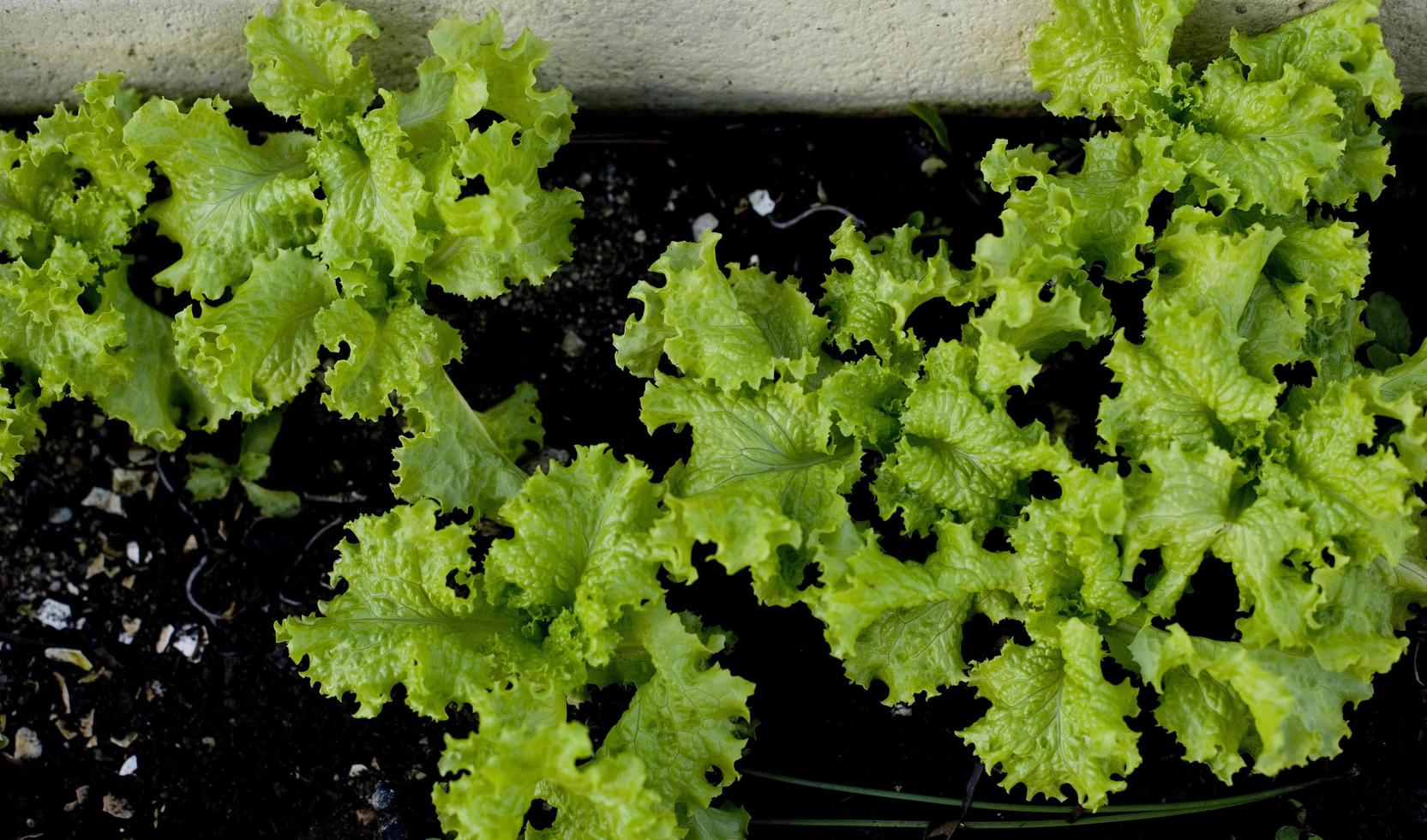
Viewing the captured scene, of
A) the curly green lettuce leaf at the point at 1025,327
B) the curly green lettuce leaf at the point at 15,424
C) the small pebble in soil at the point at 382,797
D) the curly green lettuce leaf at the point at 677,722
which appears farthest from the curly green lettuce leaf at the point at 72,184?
the curly green lettuce leaf at the point at 1025,327

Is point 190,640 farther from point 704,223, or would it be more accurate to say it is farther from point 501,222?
point 704,223

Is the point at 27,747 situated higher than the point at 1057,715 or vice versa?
the point at 1057,715

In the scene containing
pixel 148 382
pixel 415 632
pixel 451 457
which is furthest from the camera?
pixel 148 382

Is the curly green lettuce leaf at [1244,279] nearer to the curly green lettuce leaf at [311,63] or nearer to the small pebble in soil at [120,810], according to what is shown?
the curly green lettuce leaf at [311,63]

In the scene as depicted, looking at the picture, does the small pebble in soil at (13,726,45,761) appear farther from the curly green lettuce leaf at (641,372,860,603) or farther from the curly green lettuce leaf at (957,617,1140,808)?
the curly green lettuce leaf at (957,617,1140,808)

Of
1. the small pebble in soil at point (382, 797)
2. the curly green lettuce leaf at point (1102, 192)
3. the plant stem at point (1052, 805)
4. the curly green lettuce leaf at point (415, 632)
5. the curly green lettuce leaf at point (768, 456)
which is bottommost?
the small pebble in soil at point (382, 797)

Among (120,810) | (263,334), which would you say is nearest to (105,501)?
(120,810)

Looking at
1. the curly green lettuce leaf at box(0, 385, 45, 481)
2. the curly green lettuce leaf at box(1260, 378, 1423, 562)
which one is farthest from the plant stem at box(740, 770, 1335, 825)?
the curly green lettuce leaf at box(0, 385, 45, 481)
